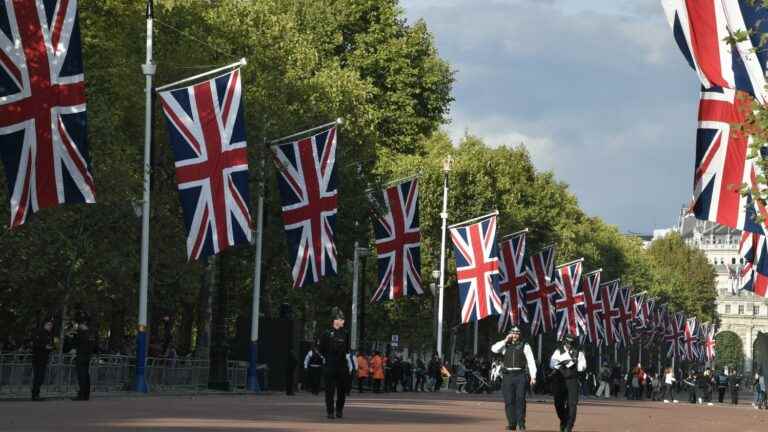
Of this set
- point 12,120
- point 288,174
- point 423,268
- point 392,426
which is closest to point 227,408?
point 392,426

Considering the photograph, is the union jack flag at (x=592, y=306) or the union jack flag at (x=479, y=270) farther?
the union jack flag at (x=592, y=306)

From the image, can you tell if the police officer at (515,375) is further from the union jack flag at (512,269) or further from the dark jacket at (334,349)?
the union jack flag at (512,269)

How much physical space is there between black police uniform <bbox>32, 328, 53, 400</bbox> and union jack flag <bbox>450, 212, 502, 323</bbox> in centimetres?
2535

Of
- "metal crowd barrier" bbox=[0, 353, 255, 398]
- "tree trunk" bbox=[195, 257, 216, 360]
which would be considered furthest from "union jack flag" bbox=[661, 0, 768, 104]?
"tree trunk" bbox=[195, 257, 216, 360]

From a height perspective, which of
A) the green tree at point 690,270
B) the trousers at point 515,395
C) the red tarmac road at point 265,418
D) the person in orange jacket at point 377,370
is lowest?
the red tarmac road at point 265,418

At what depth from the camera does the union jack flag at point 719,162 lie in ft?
97.2

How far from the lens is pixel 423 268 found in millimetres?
76625

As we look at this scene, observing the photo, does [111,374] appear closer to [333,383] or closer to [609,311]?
[333,383]

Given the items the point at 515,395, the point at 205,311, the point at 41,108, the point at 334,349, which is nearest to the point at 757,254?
the point at 515,395

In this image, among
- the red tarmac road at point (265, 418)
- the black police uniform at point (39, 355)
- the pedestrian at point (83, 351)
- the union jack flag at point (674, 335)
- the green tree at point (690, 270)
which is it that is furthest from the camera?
the green tree at point (690, 270)

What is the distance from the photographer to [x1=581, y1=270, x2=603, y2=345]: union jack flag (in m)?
77.8

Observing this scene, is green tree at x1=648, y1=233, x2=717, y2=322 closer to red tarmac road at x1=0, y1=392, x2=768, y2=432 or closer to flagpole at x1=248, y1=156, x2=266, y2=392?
flagpole at x1=248, y1=156, x2=266, y2=392

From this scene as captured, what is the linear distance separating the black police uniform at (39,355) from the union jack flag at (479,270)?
2535 centimetres

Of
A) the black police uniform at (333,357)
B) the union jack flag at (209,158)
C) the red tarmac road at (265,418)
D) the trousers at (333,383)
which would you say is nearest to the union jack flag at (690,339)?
the red tarmac road at (265,418)
